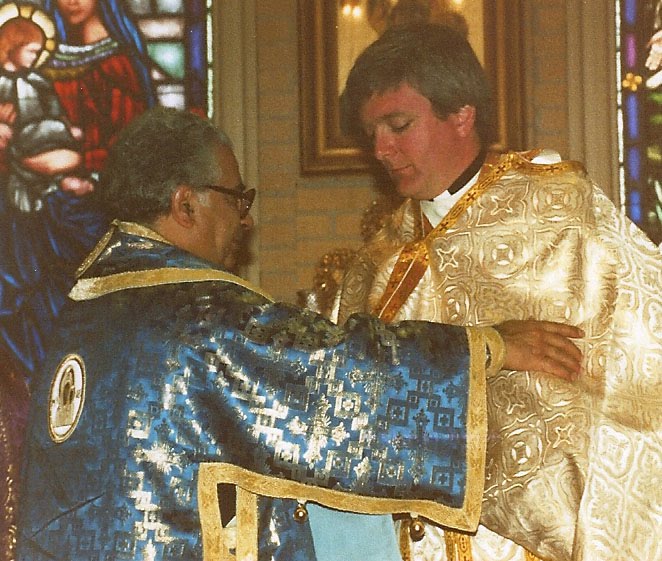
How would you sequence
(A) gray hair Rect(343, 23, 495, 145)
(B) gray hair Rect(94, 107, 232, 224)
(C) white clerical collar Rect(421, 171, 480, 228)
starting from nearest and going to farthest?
(B) gray hair Rect(94, 107, 232, 224) → (A) gray hair Rect(343, 23, 495, 145) → (C) white clerical collar Rect(421, 171, 480, 228)

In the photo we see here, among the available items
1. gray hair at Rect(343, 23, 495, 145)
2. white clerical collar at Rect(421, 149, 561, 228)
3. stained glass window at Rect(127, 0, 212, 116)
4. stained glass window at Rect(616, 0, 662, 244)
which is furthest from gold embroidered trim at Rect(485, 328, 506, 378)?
stained glass window at Rect(127, 0, 212, 116)

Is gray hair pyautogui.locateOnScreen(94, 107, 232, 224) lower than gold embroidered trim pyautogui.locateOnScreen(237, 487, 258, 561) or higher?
higher

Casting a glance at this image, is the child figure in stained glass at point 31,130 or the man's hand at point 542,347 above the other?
the child figure in stained glass at point 31,130

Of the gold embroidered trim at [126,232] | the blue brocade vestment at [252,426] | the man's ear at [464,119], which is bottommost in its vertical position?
the blue brocade vestment at [252,426]

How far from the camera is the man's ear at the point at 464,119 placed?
3.61m

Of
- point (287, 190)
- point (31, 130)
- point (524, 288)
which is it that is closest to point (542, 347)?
point (524, 288)

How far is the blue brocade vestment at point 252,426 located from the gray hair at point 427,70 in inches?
31.0

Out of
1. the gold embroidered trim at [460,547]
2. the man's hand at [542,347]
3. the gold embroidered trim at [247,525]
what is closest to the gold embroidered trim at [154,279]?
the gold embroidered trim at [247,525]

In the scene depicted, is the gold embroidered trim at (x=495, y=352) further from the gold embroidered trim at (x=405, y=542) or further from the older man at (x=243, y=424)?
the gold embroidered trim at (x=405, y=542)

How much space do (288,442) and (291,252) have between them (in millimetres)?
2393

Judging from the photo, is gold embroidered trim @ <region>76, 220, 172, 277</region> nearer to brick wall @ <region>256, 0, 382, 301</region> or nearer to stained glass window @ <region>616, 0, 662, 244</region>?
brick wall @ <region>256, 0, 382, 301</region>

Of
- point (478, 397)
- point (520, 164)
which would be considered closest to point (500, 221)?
point (520, 164)

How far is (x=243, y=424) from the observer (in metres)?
2.99

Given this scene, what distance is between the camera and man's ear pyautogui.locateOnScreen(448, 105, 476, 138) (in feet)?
11.8
